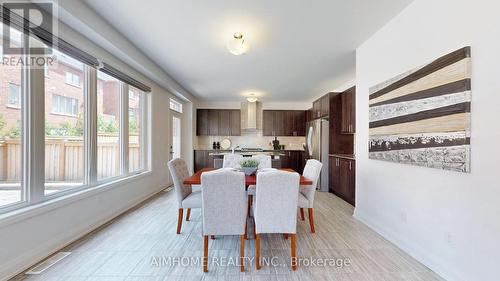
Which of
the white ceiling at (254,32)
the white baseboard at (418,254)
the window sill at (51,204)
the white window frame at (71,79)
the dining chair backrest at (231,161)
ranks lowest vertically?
the white baseboard at (418,254)

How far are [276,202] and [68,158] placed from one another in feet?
8.19

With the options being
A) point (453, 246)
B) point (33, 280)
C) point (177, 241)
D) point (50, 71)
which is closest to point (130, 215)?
point (177, 241)

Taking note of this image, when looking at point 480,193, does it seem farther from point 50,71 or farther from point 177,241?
point 50,71

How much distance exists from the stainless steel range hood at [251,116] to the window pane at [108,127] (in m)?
4.34

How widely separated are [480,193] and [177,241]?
111 inches

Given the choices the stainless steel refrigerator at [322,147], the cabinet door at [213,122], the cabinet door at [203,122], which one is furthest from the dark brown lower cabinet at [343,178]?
the cabinet door at [203,122]

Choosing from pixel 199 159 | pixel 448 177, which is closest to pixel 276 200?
pixel 448 177

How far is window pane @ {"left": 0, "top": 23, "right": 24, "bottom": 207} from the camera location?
1833 millimetres

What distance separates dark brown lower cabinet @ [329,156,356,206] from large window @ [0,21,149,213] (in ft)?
13.1

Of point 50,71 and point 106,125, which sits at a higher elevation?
point 50,71

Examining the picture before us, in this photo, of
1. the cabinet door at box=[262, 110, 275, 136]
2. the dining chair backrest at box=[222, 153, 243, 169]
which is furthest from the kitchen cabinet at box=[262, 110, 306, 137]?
the dining chair backrest at box=[222, 153, 243, 169]

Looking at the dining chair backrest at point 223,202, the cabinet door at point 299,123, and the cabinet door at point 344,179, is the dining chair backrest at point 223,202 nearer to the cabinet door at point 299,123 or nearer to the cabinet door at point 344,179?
the cabinet door at point 344,179

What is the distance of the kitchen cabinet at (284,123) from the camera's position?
24.8 ft

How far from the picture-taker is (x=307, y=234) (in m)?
2.70
